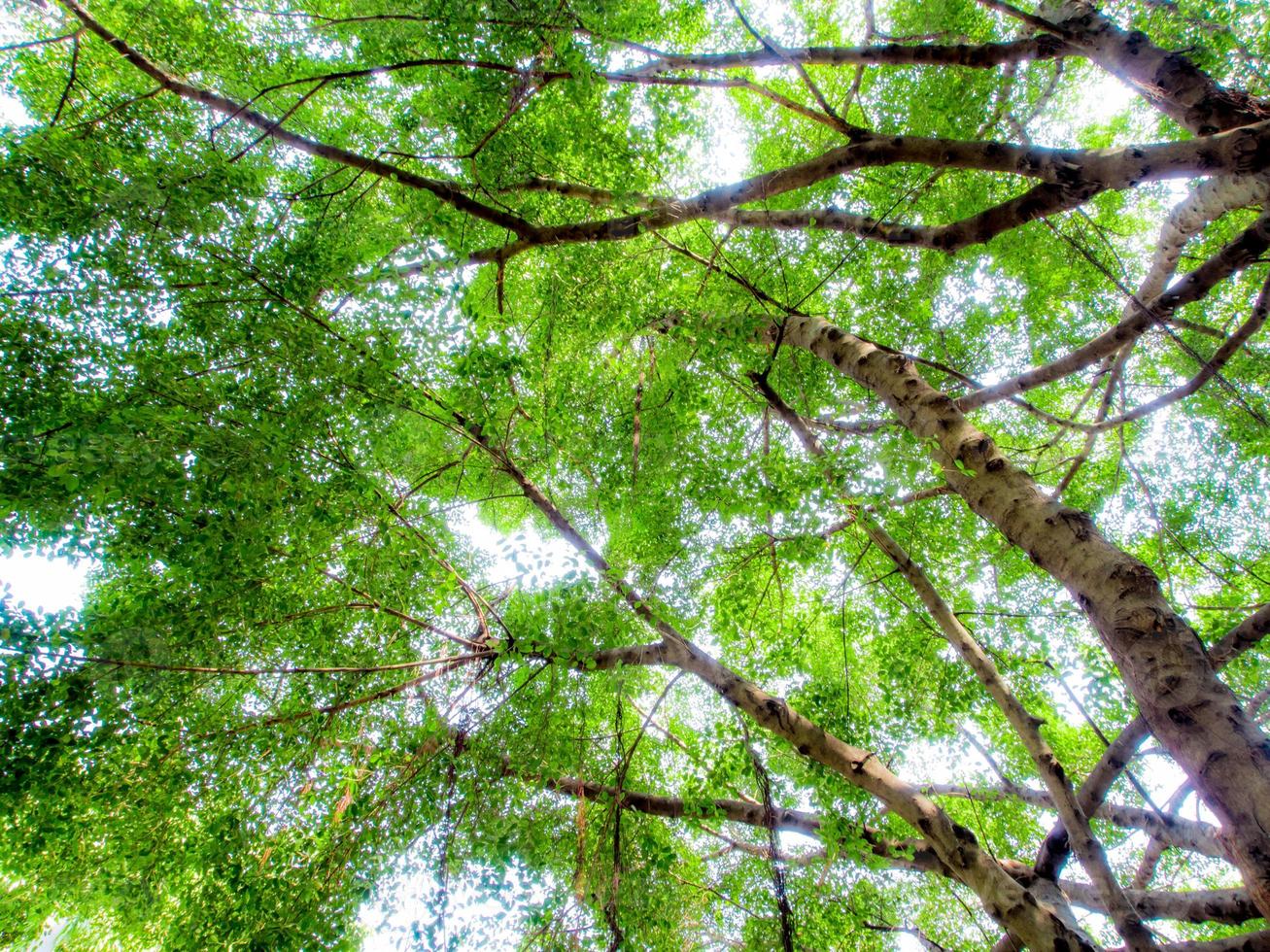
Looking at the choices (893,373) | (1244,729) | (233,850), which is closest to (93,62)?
(233,850)

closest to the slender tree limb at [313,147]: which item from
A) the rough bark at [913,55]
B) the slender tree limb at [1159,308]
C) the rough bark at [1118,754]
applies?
the rough bark at [913,55]

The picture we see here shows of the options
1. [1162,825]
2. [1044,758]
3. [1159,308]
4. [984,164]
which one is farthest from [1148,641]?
[1162,825]

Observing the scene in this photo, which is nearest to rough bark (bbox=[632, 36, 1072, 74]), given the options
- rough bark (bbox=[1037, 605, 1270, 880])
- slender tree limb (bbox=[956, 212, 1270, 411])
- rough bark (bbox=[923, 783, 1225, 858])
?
slender tree limb (bbox=[956, 212, 1270, 411])

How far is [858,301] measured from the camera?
619 cm

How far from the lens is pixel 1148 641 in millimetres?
1954

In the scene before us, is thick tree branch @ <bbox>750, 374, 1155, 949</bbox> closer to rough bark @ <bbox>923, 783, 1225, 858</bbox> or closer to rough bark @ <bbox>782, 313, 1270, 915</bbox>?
rough bark @ <bbox>923, 783, 1225, 858</bbox>

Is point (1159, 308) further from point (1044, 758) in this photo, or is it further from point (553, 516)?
point (553, 516)

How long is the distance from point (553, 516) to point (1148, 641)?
300 cm

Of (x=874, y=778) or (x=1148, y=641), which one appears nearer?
(x=1148, y=641)

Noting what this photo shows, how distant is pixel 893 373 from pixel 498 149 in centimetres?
315

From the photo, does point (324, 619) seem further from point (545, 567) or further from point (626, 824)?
point (626, 824)

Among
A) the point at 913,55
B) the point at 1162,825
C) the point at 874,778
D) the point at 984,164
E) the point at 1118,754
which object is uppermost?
the point at 913,55

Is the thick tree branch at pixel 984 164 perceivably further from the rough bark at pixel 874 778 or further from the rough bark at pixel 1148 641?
the rough bark at pixel 874 778

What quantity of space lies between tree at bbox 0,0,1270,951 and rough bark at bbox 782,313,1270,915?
13 millimetres
